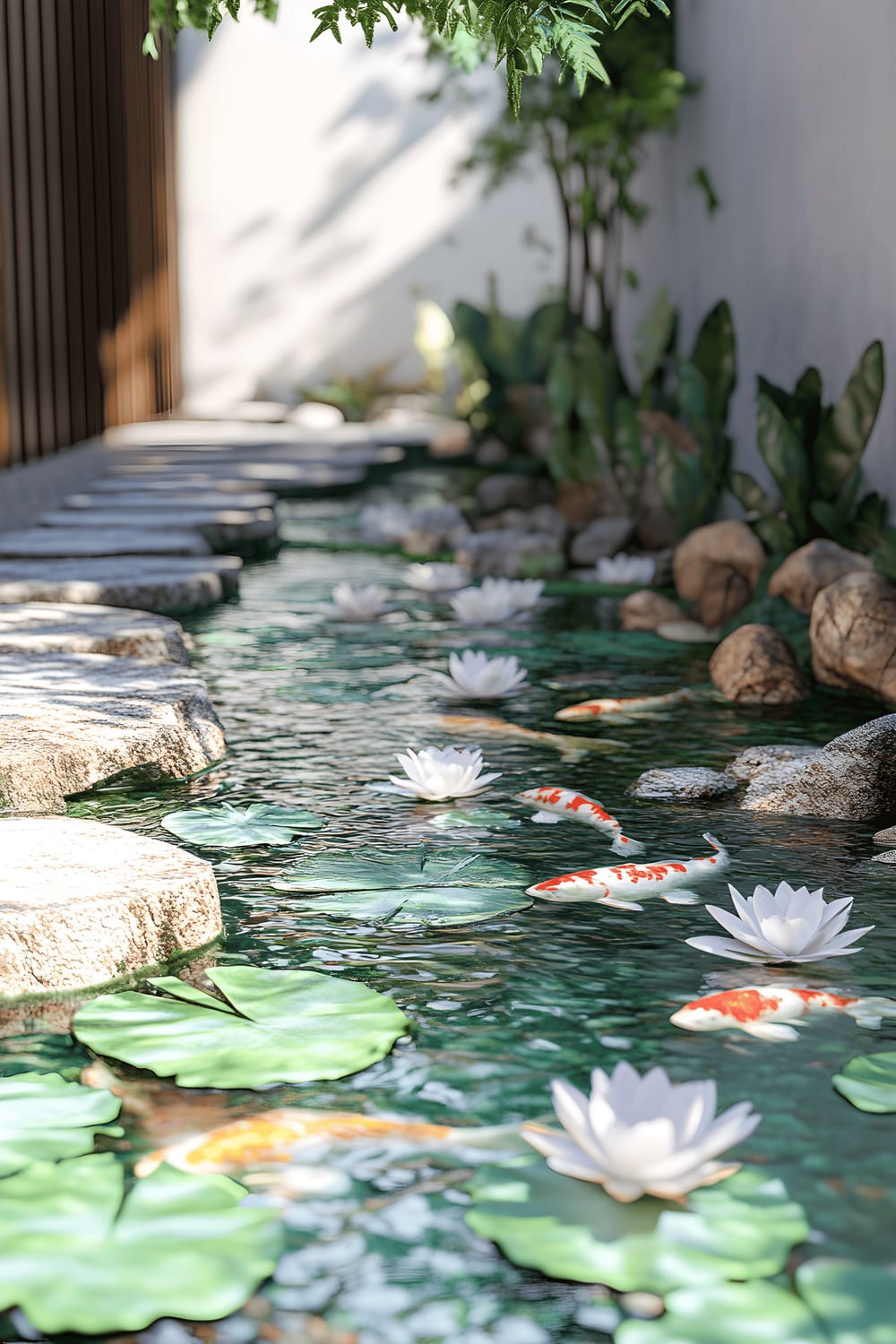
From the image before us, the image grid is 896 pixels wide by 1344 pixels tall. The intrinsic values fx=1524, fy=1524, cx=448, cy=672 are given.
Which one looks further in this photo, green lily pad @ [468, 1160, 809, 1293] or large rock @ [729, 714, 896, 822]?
large rock @ [729, 714, 896, 822]

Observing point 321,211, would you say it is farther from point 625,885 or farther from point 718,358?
point 625,885

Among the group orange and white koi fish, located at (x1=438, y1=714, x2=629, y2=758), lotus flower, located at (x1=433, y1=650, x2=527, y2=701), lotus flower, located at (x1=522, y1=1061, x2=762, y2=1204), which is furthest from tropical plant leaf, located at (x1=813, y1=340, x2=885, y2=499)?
lotus flower, located at (x1=522, y1=1061, x2=762, y2=1204)

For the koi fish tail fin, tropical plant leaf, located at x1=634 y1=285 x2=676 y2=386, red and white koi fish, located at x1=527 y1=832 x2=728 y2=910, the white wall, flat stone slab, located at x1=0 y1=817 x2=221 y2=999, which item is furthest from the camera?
the white wall

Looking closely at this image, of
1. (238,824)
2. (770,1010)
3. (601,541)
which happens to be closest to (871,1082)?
(770,1010)

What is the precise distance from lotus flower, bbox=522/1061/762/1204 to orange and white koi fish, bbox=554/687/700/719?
5.35 ft

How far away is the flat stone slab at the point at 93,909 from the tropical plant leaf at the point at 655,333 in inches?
150

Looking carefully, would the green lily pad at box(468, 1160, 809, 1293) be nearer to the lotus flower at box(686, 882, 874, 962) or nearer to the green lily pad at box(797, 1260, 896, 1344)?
the green lily pad at box(797, 1260, 896, 1344)

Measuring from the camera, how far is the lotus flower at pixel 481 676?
2.91 meters

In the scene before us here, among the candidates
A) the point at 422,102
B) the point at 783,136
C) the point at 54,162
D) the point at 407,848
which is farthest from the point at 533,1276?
the point at 422,102

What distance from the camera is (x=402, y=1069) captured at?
4.73 ft

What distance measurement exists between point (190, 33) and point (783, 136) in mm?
7614

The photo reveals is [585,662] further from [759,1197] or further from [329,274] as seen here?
[329,274]

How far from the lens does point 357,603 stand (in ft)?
12.6

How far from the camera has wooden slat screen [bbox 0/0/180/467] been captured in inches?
227
